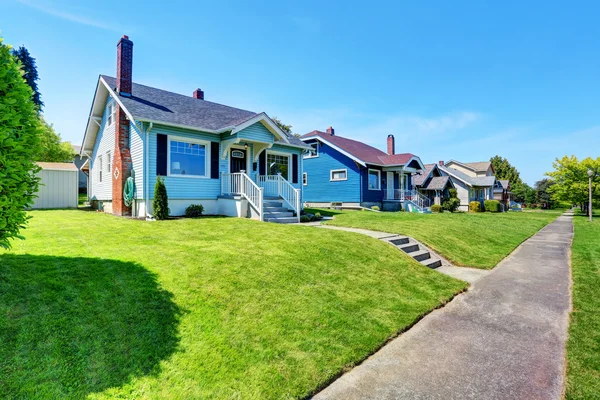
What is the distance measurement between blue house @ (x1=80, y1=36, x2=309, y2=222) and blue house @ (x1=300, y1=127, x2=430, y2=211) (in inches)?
394

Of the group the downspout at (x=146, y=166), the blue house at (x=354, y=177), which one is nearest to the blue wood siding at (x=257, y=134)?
the downspout at (x=146, y=166)

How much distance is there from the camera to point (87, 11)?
8.31 m

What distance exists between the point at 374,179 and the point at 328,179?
383cm

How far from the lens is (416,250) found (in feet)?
27.0

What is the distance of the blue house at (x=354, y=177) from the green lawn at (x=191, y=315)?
17313 millimetres

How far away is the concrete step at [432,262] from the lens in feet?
24.3

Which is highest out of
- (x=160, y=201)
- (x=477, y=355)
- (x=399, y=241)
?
(x=160, y=201)

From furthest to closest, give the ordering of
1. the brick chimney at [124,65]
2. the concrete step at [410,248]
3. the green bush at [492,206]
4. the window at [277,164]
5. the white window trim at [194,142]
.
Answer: the green bush at [492,206] < the window at [277,164] < the brick chimney at [124,65] < the white window trim at [194,142] < the concrete step at [410,248]

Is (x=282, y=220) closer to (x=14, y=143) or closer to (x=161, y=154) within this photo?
(x=161, y=154)

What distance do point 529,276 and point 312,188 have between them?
19.9 meters

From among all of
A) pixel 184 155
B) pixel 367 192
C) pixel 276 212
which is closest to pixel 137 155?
pixel 184 155

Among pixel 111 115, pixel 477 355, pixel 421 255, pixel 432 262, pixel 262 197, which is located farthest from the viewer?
pixel 111 115

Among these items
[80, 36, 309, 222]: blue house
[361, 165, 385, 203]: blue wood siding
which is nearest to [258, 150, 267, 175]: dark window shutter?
[80, 36, 309, 222]: blue house

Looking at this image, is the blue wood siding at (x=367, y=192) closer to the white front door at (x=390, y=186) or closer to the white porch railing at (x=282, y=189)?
the white front door at (x=390, y=186)
